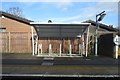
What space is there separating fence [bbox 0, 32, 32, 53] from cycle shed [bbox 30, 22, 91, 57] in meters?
1.34

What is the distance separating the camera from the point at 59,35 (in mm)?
29797

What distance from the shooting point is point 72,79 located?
1234 centimetres

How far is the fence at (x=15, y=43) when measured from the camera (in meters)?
31.1

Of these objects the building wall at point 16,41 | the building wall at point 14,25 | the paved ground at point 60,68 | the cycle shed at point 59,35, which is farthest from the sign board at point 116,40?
the building wall at point 14,25

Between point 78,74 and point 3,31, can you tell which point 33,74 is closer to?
point 78,74

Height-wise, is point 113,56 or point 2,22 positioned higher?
point 2,22

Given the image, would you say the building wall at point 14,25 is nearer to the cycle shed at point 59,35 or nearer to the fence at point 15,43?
the fence at point 15,43

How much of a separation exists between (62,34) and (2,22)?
724 centimetres

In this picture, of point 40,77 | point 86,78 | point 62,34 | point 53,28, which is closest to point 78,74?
point 86,78

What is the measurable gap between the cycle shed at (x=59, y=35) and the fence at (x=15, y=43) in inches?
53.0

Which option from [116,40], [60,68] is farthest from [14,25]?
[60,68]

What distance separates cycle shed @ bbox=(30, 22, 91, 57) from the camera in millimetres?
26000

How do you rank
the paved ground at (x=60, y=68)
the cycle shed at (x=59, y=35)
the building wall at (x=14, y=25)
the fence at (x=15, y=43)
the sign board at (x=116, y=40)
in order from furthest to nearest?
the building wall at (x=14, y=25) → the fence at (x=15, y=43) → the cycle shed at (x=59, y=35) → the sign board at (x=116, y=40) → the paved ground at (x=60, y=68)

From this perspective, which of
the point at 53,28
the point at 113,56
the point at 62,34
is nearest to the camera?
the point at 113,56
